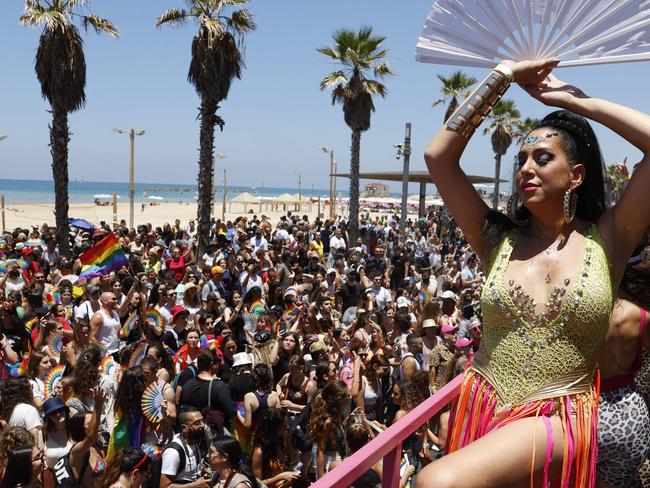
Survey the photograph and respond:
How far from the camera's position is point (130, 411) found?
17.6 feet

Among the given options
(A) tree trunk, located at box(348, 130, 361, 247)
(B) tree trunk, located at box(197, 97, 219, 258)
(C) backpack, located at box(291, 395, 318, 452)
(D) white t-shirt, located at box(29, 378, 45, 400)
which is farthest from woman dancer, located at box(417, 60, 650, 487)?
(A) tree trunk, located at box(348, 130, 361, 247)

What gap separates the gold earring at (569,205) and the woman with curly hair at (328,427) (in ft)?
12.1

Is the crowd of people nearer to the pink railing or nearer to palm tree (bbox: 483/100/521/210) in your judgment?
the pink railing

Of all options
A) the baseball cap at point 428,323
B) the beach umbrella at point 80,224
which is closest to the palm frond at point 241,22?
the beach umbrella at point 80,224

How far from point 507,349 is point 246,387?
422cm

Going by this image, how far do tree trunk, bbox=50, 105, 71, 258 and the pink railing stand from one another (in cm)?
1577

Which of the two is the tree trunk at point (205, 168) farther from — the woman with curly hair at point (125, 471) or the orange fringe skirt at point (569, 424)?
the orange fringe skirt at point (569, 424)

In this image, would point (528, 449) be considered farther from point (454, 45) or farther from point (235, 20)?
Answer: point (235, 20)

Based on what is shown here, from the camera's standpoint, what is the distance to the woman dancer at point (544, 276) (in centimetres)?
175

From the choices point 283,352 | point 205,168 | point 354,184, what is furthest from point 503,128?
point 283,352

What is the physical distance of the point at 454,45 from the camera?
220 centimetres

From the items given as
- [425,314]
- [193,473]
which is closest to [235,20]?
[425,314]

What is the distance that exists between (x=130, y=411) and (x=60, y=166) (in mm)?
12623

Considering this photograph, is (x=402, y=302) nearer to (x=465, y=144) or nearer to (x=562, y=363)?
(x=465, y=144)
